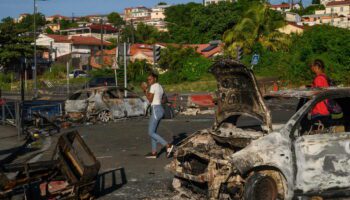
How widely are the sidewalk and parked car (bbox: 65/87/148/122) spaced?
2688 millimetres

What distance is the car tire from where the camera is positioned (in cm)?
1958

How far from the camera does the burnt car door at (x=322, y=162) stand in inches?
255

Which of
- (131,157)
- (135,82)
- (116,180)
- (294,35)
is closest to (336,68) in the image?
(294,35)

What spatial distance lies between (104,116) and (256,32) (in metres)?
→ 31.1

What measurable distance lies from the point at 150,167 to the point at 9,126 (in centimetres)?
953

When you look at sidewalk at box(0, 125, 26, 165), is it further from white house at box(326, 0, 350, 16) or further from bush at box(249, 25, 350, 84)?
white house at box(326, 0, 350, 16)

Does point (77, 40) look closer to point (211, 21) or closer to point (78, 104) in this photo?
point (211, 21)

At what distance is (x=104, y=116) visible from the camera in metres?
19.7

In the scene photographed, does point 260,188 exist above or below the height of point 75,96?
below

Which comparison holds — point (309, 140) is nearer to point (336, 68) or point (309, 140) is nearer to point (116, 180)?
point (116, 180)

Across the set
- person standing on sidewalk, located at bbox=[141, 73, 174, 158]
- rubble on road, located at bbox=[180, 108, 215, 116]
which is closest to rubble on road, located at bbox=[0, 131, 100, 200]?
person standing on sidewalk, located at bbox=[141, 73, 174, 158]

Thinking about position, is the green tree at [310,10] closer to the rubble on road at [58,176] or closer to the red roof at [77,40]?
the red roof at [77,40]

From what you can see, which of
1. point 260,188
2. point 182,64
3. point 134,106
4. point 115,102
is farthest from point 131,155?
point 182,64

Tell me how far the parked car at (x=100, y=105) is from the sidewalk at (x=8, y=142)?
269 centimetres
